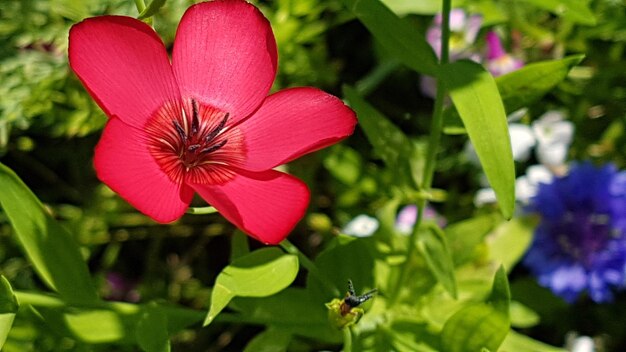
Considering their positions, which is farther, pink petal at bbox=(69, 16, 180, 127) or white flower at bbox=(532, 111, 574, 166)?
white flower at bbox=(532, 111, 574, 166)

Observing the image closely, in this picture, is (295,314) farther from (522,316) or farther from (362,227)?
(522,316)

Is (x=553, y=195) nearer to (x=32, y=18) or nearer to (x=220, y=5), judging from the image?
(x=220, y=5)

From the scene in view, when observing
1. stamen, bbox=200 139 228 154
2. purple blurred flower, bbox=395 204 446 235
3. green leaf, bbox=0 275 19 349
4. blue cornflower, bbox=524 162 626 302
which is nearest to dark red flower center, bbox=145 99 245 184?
stamen, bbox=200 139 228 154

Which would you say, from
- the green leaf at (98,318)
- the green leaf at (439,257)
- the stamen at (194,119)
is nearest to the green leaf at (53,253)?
the green leaf at (98,318)

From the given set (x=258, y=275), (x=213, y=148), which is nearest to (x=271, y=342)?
(x=258, y=275)

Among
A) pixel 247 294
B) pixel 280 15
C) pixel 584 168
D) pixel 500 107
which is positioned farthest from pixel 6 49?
pixel 584 168

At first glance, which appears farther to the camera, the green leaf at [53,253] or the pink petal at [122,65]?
the green leaf at [53,253]

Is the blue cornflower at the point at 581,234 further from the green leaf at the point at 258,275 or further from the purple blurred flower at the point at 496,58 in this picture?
the green leaf at the point at 258,275

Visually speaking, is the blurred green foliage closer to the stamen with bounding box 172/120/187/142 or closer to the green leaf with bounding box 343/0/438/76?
the green leaf with bounding box 343/0/438/76
